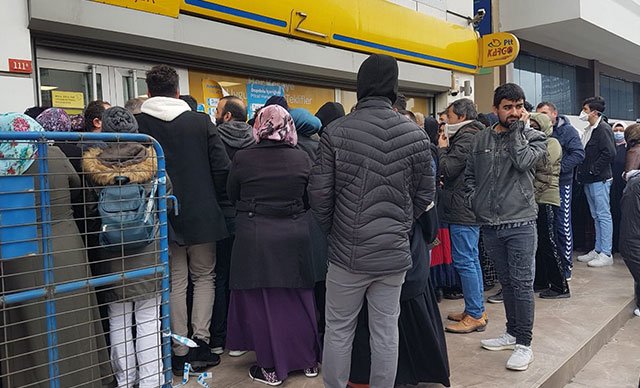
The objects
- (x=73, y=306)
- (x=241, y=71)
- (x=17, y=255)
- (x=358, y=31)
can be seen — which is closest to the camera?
(x=17, y=255)

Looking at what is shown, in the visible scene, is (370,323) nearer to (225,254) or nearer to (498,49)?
(225,254)

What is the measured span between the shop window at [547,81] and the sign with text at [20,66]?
35.1 feet

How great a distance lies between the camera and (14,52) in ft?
12.1

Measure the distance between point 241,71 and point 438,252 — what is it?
3.01 m

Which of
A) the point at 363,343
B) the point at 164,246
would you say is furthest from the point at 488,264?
the point at 164,246

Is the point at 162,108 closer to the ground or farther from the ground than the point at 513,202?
farther from the ground

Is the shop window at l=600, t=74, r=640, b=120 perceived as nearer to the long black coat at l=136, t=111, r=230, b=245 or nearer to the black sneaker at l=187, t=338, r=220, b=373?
the long black coat at l=136, t=111, r=230, b=245

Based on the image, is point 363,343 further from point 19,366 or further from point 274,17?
point 274,17

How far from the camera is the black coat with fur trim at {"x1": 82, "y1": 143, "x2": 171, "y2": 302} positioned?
2.41 meters

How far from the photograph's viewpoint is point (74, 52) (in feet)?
14.2

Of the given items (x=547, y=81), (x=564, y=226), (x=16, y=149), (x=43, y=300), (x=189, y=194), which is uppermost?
(x=547, y=81)

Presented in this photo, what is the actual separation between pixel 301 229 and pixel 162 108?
117 centimetres

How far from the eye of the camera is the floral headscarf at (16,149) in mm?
2002

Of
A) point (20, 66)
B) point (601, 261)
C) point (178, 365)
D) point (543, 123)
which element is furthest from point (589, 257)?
point (20, 66)
